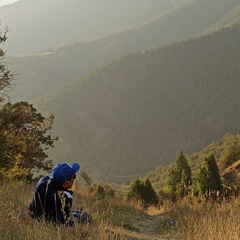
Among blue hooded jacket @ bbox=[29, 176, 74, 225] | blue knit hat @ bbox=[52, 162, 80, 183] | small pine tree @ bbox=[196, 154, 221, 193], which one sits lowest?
small pine tree @ bbox=[196, 154, 221, 193]

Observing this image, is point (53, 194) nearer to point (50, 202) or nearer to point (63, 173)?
point (50, 202)

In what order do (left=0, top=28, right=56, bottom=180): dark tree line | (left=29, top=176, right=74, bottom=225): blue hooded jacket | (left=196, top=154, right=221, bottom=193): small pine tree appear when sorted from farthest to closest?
(left=196, top=154, right=221, bottom=193): small pine tree < (left=0, top=28, right=56, bottom=180): dark tree line < (left=29, top=176, right=74, bottom=225): blue hooded jacket

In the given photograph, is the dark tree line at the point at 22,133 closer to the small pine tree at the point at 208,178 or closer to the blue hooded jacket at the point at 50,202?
the small pine tree at the point at 208,178

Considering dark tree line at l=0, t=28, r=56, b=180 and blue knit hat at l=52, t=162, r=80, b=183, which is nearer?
blue knit hat at l=52, t=162, r=80, b=183

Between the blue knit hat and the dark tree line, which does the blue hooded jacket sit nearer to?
the blue knit hat

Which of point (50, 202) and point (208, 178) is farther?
point (208, 178)

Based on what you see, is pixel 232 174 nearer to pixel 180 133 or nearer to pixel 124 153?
pixel 124 153

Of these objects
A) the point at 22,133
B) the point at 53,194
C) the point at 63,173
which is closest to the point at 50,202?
the point at 53,194

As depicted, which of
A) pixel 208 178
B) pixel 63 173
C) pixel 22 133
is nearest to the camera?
pixel 63 173

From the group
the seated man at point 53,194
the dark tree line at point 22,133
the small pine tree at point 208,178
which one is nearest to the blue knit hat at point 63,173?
the seated man at point 53,194

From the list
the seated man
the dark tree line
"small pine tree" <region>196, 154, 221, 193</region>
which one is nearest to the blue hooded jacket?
the seated man

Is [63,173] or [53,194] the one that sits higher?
[63,173]

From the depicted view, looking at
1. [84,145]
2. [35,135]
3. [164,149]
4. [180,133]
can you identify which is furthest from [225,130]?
[35,135]

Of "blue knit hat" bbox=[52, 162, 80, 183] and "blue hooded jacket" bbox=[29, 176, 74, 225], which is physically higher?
"blue knit hat" bbox=[52, 162, 80, 183]
